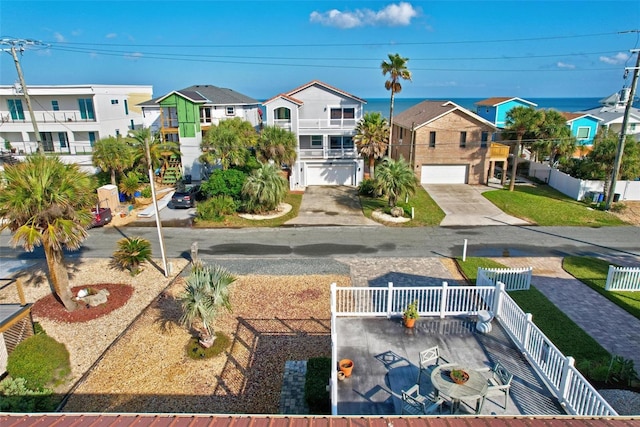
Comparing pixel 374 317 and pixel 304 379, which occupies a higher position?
pixel 374 317

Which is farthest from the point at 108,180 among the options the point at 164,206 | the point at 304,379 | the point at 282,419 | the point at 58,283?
the point at 282,419

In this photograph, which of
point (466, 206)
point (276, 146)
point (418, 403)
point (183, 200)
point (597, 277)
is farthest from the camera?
point (276, 146)

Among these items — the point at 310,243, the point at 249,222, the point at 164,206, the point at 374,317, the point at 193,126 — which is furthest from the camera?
the point at 193,126

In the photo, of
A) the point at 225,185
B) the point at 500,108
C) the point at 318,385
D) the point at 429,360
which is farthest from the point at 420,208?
the point at 500,108

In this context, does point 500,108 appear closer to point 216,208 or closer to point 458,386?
point 216,208

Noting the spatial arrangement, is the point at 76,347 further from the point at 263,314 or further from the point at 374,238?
the point at 374,238

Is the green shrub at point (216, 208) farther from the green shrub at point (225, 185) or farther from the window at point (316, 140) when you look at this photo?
the window at point (316, 140)
